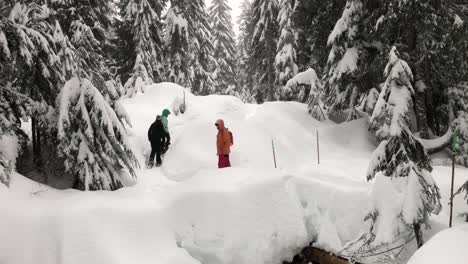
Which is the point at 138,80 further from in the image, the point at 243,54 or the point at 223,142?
the point at 243,54

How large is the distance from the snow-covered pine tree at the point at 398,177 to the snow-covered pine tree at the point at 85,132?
5.38 metres

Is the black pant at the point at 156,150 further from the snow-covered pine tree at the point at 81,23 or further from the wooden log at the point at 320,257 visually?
the wooden log at the point at 320,257

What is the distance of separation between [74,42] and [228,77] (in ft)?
70.7

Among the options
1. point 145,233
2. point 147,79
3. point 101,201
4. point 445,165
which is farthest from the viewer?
point 147,79

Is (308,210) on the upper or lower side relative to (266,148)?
lower

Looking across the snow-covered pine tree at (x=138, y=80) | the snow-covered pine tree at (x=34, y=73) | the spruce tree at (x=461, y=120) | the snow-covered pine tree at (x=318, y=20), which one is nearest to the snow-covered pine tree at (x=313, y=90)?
the snow-covered pine tree at (x=318, y=20)

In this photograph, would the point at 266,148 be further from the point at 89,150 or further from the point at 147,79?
the point at 147,79

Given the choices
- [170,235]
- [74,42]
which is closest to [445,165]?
[170,235]

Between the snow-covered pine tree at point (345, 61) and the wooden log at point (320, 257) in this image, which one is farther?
the snow-covered pine tree at point (345, 61)

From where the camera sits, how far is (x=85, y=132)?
26.2ft

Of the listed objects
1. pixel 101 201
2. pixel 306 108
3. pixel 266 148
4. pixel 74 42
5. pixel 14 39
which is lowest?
pixel 101 201

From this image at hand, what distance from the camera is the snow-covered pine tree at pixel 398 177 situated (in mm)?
5887

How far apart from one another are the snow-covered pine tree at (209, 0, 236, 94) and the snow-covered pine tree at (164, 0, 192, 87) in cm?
879

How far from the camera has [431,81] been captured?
10.9 meters
